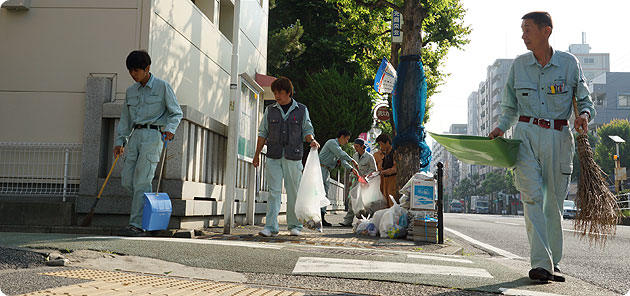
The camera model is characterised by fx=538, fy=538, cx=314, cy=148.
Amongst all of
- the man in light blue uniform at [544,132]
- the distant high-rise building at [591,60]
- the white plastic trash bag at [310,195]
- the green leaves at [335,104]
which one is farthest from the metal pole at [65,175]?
the distant high-rise building at [591,60]

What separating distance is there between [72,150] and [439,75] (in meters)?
23.1

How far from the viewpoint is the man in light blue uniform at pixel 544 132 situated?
4000mm

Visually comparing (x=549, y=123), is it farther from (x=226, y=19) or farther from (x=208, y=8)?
(x=226, y=19)

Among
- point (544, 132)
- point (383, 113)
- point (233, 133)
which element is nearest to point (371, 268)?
point (544, 132)

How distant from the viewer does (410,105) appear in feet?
31.0

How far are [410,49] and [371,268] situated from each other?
6759 millimetres

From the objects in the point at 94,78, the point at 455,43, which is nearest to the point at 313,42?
the point at 455,43

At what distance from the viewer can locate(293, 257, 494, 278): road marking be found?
4.02 m

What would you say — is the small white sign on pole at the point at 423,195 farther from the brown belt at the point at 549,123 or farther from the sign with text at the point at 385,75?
the sign with text at the point at 385,75

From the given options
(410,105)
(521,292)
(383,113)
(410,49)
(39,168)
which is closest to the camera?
(521,292)

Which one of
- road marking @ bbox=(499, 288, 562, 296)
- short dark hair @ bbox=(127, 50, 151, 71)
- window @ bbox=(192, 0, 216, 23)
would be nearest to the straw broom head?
road marking @ bbox=(499, 288, 562, 296)

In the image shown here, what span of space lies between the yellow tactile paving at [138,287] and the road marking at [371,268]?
87cm

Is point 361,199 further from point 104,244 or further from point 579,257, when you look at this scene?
point 104,244

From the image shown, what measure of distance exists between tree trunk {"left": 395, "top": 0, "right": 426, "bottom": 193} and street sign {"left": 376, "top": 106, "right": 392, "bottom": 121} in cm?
1095
